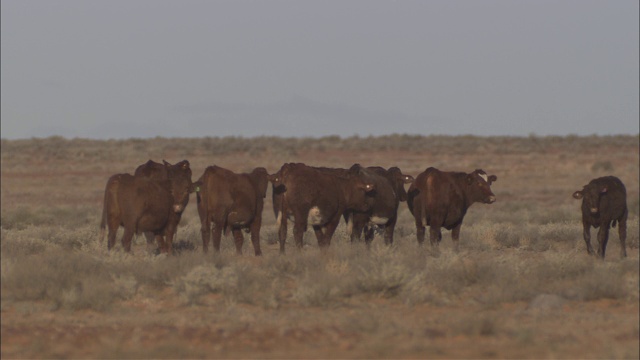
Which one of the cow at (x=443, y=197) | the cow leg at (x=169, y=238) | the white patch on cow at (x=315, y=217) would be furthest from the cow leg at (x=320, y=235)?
the cow leg at (x=169, y=238)

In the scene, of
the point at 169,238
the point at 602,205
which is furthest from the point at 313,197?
the point at 602,205

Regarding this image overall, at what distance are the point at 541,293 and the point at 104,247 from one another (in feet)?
22.8

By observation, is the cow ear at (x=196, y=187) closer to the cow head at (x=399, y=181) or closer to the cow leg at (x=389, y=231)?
the cow leg at (x=389, y=231)

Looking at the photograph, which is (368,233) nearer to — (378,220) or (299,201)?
(378,220)

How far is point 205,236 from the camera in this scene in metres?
15.1

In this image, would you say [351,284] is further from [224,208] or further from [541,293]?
[224,208]

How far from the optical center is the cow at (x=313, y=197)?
15.5 metres

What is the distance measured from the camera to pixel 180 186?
14906mm

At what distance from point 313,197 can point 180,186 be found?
6.95 feet

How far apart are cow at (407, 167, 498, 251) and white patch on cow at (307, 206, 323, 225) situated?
6.11 feet

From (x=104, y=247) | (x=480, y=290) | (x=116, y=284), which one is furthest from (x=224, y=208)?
(x=480, y=290)

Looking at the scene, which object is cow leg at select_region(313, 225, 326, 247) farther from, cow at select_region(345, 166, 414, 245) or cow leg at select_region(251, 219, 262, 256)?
cow leg at select_region(251, 219, 262, 256)

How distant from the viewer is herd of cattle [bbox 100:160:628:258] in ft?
47.4

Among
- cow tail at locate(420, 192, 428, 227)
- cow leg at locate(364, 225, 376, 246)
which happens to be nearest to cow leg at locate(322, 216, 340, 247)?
cow leg at locate(364, 225, 376, 246)
